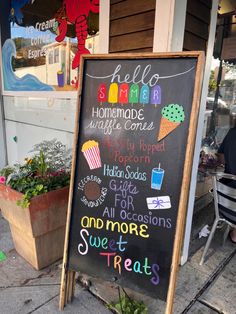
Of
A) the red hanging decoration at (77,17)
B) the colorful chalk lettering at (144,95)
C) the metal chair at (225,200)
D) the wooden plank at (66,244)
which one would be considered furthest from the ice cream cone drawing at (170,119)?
the red hanging decoration at (77,17)

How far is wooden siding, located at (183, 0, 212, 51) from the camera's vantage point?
6.58 ft

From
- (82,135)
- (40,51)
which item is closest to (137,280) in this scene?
(82,135)

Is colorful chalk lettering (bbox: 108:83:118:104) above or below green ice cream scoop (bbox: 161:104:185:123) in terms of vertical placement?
above

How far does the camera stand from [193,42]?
6.90 ft

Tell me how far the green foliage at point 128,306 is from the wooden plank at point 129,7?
7.06 feet

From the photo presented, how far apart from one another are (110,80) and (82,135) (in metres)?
0.41

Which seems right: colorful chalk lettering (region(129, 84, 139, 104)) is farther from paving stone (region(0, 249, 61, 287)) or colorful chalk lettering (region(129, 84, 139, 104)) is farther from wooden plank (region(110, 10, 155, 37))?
paving stone (region(0, 249, 61, 287))

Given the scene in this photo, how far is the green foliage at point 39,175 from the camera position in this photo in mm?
2223

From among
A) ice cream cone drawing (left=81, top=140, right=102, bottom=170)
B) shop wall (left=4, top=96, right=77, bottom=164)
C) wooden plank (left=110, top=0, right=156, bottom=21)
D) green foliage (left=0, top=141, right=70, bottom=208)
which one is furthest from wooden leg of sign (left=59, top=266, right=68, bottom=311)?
wooden plank (left=110, top=0, right=156, bottom=21)

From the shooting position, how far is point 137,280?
172 cm

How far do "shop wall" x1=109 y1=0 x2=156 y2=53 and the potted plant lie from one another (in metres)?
1.14

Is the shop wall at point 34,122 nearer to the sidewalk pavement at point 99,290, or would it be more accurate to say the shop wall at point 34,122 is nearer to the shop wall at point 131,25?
the shop wall at point 131,25

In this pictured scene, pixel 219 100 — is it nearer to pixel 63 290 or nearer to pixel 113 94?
pixel 113 94

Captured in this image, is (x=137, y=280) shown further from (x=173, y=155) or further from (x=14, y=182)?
(x=14, y=182)
